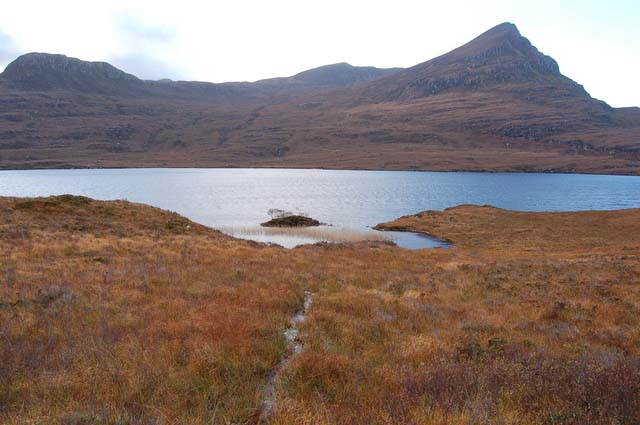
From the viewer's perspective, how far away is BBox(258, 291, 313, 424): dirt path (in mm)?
5878

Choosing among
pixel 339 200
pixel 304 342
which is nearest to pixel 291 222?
pixel 339 200

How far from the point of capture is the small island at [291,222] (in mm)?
58562

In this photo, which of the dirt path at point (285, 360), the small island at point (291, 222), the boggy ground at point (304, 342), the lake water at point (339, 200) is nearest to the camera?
the boggy ground at point (304, 342)

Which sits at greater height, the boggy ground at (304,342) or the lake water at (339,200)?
the boggy ground at (304,342)

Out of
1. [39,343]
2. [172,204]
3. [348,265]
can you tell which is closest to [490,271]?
[348,265]

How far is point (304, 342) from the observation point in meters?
9.07

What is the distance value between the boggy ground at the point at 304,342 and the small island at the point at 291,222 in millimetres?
36389

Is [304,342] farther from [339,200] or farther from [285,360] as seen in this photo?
[339,200]

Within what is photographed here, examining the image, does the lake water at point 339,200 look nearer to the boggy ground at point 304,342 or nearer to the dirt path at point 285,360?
the boggy ground at point 304,342

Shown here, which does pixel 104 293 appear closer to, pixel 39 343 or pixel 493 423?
pixel 39 343

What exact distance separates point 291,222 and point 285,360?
168ft

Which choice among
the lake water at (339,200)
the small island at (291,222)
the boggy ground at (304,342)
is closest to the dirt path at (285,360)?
the boggy ground at (304,342)

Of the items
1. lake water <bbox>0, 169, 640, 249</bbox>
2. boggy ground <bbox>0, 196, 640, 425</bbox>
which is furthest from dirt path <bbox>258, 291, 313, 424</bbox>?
lake water <bbox>0, 169, 640, 249</bbox>

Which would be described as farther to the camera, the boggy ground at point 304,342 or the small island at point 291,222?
the small island at point 291,222
